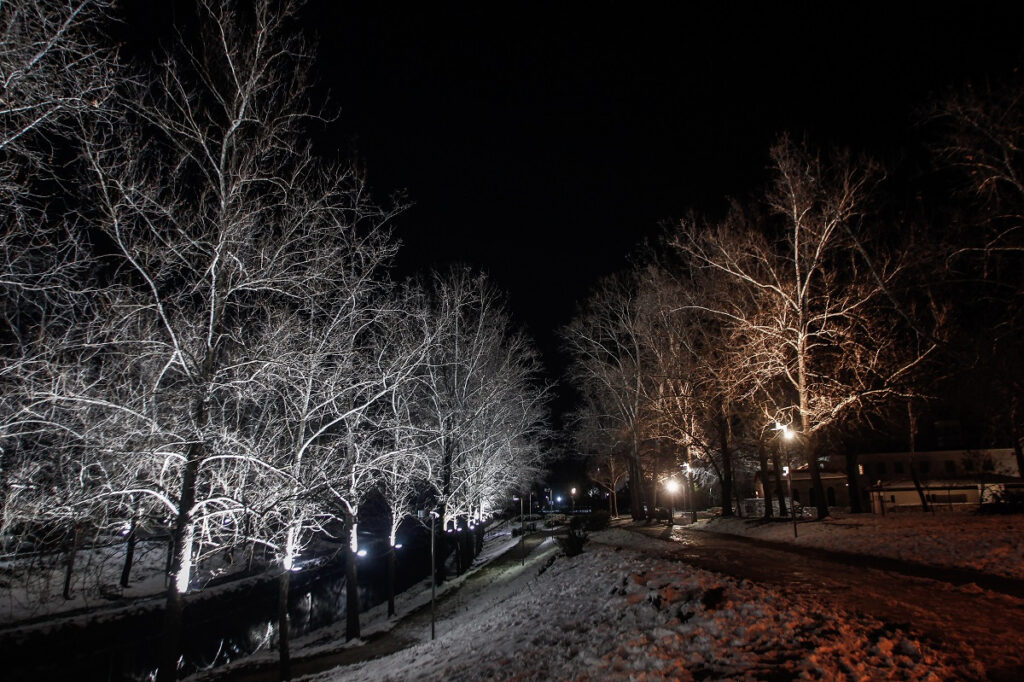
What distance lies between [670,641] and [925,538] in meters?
11.0

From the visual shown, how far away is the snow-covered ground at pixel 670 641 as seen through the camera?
5.27 metres

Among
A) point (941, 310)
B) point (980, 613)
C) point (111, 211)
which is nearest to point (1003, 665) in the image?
point (980, 613)

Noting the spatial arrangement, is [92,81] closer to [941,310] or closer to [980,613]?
[980,613]

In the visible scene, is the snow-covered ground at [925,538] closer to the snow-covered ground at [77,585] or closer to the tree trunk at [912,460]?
the tree trunk at [912,460]

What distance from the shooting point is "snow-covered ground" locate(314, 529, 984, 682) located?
17.3 ft

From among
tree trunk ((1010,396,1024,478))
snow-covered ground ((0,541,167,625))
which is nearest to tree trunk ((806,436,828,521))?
tree trunk ((1010,396,1024,478))

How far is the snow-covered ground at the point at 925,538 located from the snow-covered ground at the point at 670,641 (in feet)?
19.3

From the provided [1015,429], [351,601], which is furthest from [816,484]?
[1015,429]

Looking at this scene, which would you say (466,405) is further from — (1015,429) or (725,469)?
(1015,429)

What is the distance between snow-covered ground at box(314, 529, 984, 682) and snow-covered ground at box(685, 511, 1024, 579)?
19.3 ft

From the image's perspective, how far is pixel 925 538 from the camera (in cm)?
1338

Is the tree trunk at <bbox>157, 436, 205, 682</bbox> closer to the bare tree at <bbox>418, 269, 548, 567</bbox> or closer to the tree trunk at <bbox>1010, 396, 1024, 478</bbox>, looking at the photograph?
the bare tree at <bbox>418, 269, 548, 567</bbox>

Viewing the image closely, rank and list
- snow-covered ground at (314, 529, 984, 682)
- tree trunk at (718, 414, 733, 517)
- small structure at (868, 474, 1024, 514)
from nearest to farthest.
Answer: snow-covered ground at (314, 529, 984, 682), tree trunk at (718, 414, 733, 517), small structure at (868, 474, 1024, 514)

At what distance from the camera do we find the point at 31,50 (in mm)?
7324
